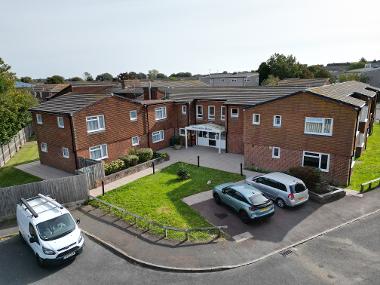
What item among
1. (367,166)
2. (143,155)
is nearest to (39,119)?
(143,155)

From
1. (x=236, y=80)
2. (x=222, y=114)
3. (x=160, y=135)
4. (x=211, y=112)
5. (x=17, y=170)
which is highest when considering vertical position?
(x=236, y=80)

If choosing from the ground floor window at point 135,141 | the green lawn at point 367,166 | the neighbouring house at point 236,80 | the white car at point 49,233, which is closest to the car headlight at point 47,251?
the white car at point 49,233

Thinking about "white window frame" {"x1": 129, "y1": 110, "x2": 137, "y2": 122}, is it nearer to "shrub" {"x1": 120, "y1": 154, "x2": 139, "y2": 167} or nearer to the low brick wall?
"shrub" {"x1": 120, "y1": 154, "x2": 139, "y2": 167}

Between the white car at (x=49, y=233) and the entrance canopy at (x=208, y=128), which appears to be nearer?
the white car at (x=49, y=233)

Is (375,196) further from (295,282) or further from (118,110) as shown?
(118,110)

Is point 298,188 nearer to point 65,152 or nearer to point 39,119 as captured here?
point 65,152

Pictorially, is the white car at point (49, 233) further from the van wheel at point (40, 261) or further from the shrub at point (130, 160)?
the shrub at point (130, 160)
